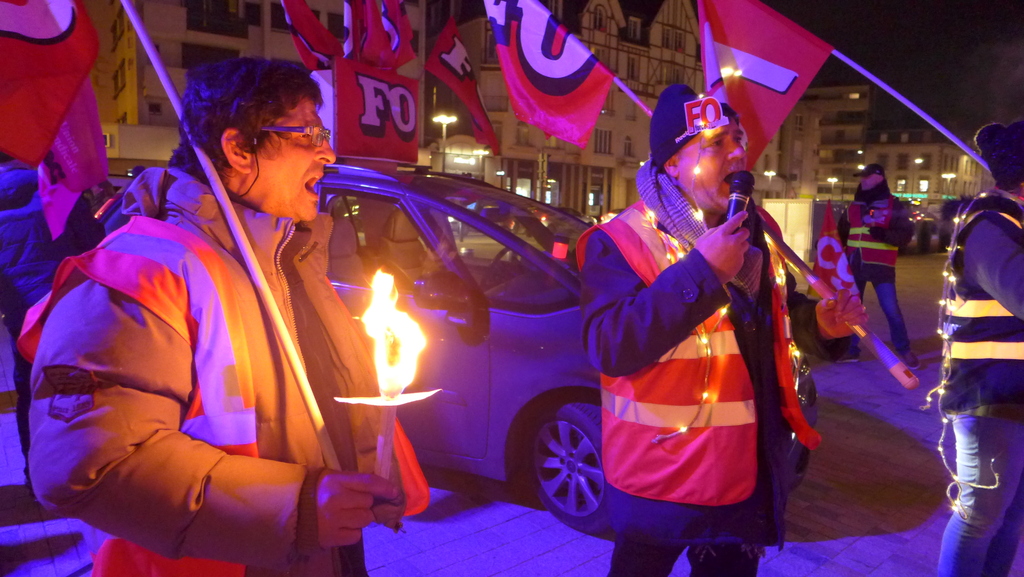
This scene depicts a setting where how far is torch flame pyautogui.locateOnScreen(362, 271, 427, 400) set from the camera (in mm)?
1233

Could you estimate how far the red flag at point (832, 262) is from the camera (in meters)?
4.20

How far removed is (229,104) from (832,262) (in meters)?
5.09

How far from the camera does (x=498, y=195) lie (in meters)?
4.64

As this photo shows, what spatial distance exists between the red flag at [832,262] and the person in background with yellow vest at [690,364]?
7.11 feet

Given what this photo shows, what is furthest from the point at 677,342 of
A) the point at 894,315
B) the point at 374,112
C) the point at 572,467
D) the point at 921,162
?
the point at 921,162

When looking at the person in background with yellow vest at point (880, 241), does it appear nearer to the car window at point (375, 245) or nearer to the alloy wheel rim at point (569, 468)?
the alloy wheel rim at point (569, 468)

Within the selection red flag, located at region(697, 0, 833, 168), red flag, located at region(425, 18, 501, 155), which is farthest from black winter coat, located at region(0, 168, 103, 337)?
red flag, located at region(697, 0, 833, 168)

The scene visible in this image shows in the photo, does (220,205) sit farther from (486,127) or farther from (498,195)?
(486,127)

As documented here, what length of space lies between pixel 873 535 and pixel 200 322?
3.81 metres

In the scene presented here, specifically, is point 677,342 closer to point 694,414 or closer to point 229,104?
point 694,414

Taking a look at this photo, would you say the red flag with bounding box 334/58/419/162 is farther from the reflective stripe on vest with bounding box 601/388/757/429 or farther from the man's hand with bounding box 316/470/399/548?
the man's hand with bounding box 316/470/399/548

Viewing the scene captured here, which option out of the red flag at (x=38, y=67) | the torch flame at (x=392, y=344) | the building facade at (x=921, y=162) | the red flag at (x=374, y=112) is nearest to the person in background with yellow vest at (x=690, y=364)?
the torch flame at (x=392, y=344)

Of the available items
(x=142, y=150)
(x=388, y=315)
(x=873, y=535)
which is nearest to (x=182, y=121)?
(x=388, y=315)

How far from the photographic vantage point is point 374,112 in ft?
15.4
